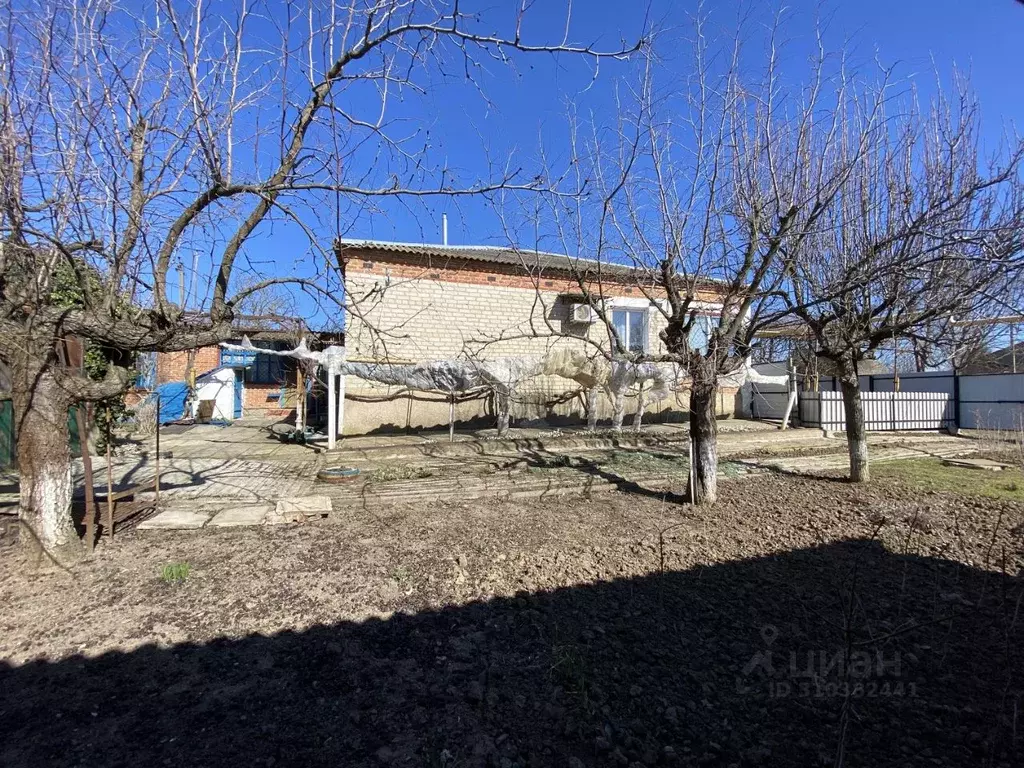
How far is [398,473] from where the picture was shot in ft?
26.1

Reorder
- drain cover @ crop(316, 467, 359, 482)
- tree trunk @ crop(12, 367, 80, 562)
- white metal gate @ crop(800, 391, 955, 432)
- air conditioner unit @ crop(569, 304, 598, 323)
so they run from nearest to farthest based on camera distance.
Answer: tree trunk @ crop(12, 367, 80, 562) < drain cover @ crop(316, 467, 359, 482) < air conditioner unit @ crop(569, 304, 598, 323) < white metal gate @ crop(800, 391, 955, 432)

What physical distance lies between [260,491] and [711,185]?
23.3ft

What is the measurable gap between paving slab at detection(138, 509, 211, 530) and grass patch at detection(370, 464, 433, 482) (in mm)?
2489

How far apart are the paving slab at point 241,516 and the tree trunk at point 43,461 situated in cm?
136

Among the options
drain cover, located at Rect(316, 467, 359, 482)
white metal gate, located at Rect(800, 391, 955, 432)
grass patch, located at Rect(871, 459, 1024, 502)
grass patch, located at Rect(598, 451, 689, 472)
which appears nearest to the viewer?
grass patch, located at Rect(871, 459, 1024, 502)

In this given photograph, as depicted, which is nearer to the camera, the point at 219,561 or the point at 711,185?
the point at 219,561

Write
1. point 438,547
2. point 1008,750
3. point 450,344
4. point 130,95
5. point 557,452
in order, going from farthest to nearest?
point 450,344 → point 557,452 → point 438,547 → point 130,95 → point 1008,750

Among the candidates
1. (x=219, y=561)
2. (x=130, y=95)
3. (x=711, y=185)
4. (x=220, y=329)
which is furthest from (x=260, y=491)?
(x=711, y=185)

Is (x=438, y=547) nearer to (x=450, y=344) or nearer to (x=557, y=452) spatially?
(x=557, y=452)

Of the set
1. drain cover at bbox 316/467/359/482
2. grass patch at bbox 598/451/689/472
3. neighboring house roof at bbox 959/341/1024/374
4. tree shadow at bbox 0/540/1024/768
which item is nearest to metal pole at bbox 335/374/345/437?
drain cover at bbox 316/467/359/482

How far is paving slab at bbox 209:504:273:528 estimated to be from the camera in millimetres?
5235

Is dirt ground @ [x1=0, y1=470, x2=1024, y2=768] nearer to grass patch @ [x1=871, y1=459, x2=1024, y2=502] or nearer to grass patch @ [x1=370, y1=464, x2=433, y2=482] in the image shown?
grass patch @ [x1=871, y1=459, x2=1024, y2=502]

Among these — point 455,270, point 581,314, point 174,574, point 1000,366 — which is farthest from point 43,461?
point 1000,366

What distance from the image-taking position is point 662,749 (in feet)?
6.96
